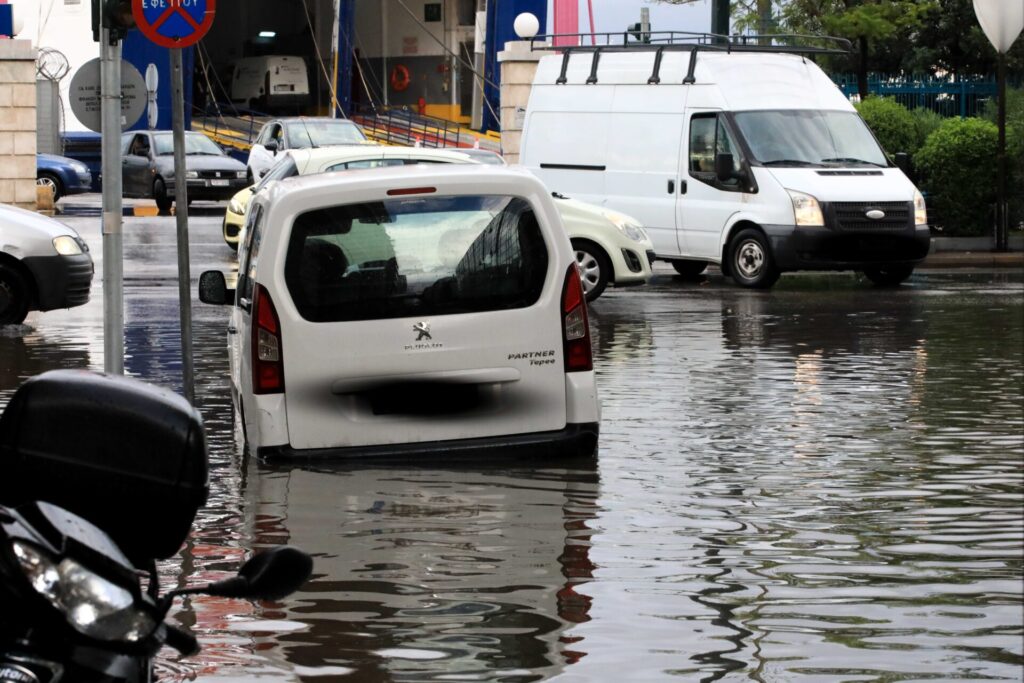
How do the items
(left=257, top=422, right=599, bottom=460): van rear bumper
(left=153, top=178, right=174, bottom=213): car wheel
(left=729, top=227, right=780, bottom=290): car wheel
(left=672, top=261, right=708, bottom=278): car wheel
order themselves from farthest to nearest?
(left=153, top=178, right=174, bottom=213): car wheel → (left=672, top=261, right=708, bottom=278): car wheel → (left=729, top=227, right=780, bottom=290): car wheel → (left=257, top=422, right=599, bottom=460): van rear bumper

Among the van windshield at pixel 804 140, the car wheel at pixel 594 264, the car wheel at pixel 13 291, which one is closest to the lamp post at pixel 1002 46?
the van windshield at pixel 804 140

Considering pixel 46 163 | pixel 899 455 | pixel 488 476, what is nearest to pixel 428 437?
pixel 488 476

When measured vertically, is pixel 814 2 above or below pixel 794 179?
above

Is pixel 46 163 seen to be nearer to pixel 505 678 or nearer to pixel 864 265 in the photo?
pixel 864 265

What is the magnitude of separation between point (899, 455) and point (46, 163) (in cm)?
2981

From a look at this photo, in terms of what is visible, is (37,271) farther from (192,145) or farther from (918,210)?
(192,145)

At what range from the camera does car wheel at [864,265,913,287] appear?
22344mm

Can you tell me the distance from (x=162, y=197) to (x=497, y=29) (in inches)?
861

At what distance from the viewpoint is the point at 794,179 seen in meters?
21.3

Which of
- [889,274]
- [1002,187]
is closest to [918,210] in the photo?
[889,274]

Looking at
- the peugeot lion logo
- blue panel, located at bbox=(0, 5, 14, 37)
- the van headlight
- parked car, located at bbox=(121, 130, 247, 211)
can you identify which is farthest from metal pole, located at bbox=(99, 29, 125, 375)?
parked car, located at bbox=(121, 130, 247, 211)

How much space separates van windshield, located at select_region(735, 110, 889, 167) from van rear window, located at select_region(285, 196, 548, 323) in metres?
12.6

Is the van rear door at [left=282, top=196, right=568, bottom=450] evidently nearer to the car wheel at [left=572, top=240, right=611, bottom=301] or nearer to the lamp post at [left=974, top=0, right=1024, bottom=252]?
the car wheel at [left=572, top=240, right=611, bottom=301]

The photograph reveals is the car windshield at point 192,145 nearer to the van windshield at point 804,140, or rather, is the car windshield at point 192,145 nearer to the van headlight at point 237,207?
the van headlight at point 237,207
